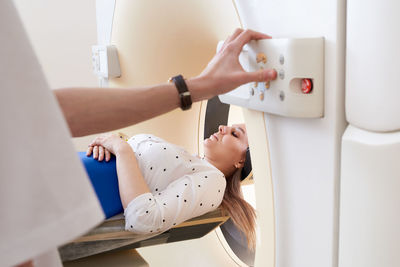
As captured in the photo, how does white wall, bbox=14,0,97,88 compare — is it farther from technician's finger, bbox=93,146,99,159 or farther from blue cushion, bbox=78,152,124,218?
blue cushion, bbox=78,152,124,218

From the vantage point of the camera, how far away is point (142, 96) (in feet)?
2.67

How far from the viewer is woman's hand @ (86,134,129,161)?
5.16 feet

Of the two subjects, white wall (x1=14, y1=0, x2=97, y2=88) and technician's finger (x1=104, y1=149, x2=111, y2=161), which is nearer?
technician's finger (x1=104, y1=149, x2=111, y2=161)

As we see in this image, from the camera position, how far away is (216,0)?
1.23 m

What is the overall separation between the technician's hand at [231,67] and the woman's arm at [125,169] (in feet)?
2.03

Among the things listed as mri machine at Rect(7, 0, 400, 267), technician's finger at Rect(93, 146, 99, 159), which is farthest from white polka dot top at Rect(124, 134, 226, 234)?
mri machine at Rect(7, 0, 400, 267)

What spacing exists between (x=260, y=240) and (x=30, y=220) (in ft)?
2.42

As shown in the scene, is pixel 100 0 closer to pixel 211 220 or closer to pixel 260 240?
pixel 211 220

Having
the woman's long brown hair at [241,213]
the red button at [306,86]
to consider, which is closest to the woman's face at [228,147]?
the woman's long brown hair at [241,213]

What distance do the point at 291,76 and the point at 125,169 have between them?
2.77 ft

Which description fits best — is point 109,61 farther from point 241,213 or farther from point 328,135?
point 328,135

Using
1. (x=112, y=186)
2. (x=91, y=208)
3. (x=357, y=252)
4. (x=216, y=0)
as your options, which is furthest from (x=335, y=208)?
(x=112, y=186)

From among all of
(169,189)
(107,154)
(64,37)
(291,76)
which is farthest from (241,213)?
(64,37)

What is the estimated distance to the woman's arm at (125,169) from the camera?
1.39 m
